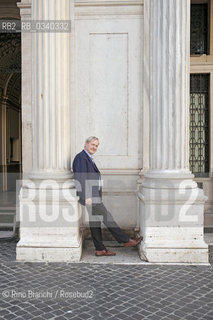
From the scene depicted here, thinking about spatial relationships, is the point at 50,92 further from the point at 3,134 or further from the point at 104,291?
the point at 3,134

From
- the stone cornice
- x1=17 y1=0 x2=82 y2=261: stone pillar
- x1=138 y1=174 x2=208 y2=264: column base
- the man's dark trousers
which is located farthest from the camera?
the stone cornice

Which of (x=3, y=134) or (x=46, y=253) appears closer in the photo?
(x=46, y=253)

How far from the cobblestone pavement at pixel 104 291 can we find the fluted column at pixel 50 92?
151 cm

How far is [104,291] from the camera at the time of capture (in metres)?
4.02

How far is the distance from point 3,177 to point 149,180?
9701 millimetres

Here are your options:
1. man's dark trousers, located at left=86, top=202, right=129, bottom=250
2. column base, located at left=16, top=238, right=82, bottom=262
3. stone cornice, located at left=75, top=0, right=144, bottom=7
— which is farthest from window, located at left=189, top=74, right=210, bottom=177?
column base, located at left=16, top=238, right=82, bottom=262

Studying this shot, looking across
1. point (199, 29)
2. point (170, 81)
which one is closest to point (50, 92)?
point (170, 81)

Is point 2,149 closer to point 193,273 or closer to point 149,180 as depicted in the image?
point 149,180

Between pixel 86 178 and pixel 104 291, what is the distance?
5.95 feet

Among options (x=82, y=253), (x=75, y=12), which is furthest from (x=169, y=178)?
(x=75, y=12)

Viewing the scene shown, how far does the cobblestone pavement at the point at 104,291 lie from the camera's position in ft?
11.5

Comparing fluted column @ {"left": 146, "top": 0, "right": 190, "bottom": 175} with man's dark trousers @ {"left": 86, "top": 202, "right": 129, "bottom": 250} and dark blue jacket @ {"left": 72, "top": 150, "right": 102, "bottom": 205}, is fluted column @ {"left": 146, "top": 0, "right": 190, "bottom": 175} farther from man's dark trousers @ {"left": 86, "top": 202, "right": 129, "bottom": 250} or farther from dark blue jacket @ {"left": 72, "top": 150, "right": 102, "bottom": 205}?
man's dark trousers @ {"left": 86, "top": 202, "right": 129, "bottom": 250}

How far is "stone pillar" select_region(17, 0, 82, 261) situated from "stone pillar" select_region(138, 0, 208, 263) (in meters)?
1.19

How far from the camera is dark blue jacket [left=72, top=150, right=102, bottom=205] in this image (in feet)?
17.4
